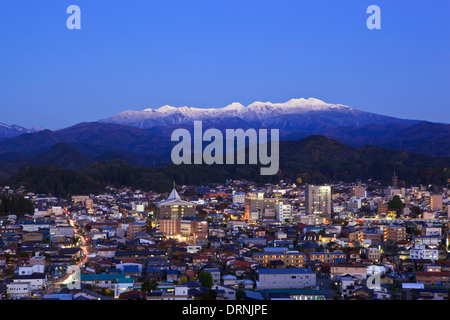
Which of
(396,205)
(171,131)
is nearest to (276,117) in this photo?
(171,131)

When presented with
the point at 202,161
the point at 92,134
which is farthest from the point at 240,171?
the point at 92,134

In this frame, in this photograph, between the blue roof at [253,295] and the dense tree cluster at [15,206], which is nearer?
the blue roof at [253,295]

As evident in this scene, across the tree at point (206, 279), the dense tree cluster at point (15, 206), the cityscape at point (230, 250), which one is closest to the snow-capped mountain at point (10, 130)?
the cityscape at point (230, 250)

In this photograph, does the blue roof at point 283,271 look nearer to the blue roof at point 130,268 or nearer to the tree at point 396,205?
the blue roof at point 130,268

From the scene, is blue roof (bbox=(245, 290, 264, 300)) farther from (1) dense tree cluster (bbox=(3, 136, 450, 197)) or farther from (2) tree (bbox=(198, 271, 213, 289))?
(1) dense tree cluster (bbox=(3, 136, 450, 197))

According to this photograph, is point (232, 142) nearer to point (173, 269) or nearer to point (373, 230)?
point (373, 230)

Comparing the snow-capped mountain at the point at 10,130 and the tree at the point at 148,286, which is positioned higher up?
the snow-capped mountain at the point at 10,130

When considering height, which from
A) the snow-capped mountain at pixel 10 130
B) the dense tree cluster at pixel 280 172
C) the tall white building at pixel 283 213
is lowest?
the tall white building at pixel 283 213
